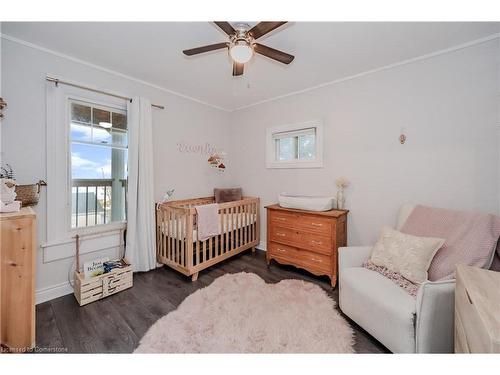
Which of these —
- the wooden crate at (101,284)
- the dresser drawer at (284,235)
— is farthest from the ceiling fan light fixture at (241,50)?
the wooden crate at (101,284)

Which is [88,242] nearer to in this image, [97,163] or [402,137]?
[97,163]

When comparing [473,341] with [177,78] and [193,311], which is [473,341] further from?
[177,78]

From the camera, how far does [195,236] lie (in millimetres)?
2316

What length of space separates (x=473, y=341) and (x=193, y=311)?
1.71 m

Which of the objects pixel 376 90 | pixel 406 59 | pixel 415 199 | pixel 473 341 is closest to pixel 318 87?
pixel 376 90

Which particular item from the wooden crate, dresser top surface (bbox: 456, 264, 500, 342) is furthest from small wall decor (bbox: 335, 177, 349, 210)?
the wooden crate

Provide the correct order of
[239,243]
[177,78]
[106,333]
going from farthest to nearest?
[239,243] → [177,78] → [106,333]

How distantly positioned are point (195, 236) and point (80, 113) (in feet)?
5.93

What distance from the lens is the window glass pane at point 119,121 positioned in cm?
243

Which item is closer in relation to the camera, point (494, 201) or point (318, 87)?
point (494, 201)

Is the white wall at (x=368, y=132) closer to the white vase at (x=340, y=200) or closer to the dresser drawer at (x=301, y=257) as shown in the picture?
the white vase at (x=340, y=200)

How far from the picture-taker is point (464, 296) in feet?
3.09

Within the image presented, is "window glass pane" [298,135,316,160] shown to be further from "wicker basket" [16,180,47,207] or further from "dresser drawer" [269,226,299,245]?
"wicker basket" [16,180,47,207]

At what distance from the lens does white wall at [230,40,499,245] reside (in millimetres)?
1782
